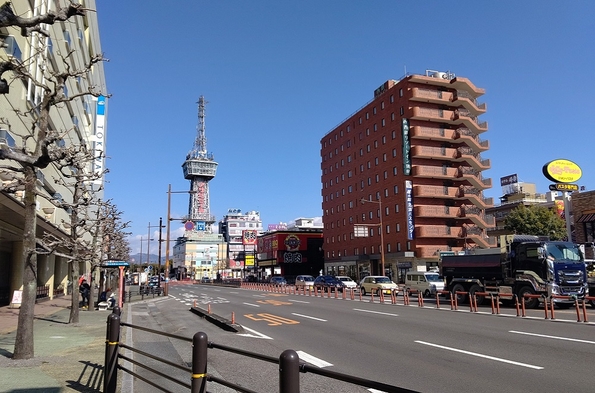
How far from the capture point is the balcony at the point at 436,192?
2361 inches

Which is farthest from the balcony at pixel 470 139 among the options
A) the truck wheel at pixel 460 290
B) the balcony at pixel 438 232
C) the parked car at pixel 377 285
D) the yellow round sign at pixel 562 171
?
the truck wheel at pixel 460 290

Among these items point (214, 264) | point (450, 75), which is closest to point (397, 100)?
point (450, 75)

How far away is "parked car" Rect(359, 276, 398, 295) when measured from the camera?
36406 mm

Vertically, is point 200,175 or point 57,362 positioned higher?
point 200,175

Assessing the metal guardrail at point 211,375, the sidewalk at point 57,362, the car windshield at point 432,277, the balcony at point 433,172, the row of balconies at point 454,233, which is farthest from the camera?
the balcony at point 433,172

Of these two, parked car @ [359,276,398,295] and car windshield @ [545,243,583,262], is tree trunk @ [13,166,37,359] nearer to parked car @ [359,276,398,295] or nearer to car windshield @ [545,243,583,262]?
car windshield @ [545,243,583,262]

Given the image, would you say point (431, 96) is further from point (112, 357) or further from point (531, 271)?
point (112, 357)

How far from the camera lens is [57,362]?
9.88 m

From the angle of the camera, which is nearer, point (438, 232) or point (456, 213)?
point (438, 232)

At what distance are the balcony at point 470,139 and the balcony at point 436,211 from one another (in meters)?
9.57

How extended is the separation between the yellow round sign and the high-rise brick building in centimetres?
2211

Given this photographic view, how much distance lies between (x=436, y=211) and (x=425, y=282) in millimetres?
28601

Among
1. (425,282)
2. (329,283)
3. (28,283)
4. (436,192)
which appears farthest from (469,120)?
(28,283)

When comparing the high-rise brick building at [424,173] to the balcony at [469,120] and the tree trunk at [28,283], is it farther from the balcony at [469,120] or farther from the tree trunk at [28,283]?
the tree trunk at [28,283]
